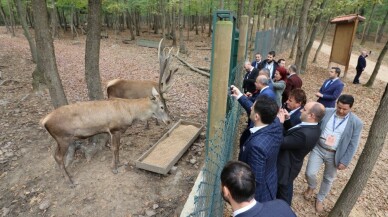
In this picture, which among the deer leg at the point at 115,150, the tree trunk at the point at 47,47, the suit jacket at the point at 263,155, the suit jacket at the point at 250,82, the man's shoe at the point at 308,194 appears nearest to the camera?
the suit jacket at the point at 263,155

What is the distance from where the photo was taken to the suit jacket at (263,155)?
2738 mm

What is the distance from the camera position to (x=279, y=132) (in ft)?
9.73

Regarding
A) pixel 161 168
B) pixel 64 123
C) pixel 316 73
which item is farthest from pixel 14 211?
pixel 316 73

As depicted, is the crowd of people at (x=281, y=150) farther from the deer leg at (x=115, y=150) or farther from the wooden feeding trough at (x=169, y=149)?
the deer leg at (x=115, y=150)

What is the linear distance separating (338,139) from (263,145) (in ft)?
6.29

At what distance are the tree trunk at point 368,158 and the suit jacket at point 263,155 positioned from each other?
4.78 ft

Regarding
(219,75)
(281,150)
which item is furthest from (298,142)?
(219,75)

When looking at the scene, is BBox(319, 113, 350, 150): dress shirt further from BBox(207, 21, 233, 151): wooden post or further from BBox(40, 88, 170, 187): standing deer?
BBox(40, 88, 170, 187): standing deer

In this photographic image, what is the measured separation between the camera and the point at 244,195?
6.48 feet

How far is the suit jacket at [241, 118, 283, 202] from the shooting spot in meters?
2.74

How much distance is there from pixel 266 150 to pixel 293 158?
0.99m

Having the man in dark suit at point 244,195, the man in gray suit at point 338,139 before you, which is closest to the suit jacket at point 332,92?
the man in gray suit at point 338,139

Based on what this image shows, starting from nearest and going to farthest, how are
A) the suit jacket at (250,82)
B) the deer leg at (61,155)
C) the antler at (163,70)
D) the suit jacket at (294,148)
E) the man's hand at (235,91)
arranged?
the suit jacket at (294,148), the man's hand at (235,91), the deer leg at (61,155), the suit jacket at (250,82), the antler at (163,70)

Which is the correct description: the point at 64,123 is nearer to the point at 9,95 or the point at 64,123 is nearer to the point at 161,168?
the point at 161,168
